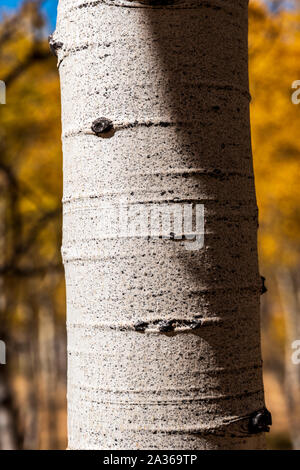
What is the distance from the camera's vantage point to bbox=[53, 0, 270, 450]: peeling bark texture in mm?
1106

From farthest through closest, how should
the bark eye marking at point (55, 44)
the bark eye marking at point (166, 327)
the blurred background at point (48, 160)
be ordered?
the blurred background at point (48, 160)
the bark eye marking at point (55, 44)
the bark eye marking at point (166, 327)

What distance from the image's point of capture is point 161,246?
1110 mm

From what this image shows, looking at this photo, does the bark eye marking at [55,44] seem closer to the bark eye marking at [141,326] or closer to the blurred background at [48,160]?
the bark eye marking at [141,326]

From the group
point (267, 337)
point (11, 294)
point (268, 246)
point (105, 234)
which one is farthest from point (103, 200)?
point (267, 337)

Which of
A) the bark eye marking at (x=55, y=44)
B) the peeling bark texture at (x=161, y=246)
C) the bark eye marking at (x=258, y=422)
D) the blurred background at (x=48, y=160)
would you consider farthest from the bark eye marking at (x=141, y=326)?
the blurred background at (x=48, y=160)

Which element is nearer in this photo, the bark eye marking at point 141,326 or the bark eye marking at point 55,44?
the bark eye marking at point 141,326

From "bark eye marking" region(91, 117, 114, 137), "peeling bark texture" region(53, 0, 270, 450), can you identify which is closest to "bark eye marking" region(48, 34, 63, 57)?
"peeling bark texture" region(53, 0, 270, 450)

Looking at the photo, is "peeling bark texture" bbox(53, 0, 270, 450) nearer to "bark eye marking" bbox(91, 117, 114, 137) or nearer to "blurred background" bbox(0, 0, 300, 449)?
"bark eye marking" bbox(91, 117, 114, 137)

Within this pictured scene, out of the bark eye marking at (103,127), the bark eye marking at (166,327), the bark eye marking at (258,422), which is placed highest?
the bark eye marking at (103,127)

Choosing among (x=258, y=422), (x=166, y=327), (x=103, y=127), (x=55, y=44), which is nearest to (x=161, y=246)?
(x=166, y=327)


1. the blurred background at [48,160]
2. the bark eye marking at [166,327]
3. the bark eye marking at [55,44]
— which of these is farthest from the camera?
the blurred background at [48,160]

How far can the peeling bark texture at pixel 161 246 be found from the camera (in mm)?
1106

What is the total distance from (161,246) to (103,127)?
0.29 metres

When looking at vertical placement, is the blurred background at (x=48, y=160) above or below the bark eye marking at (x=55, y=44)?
above
